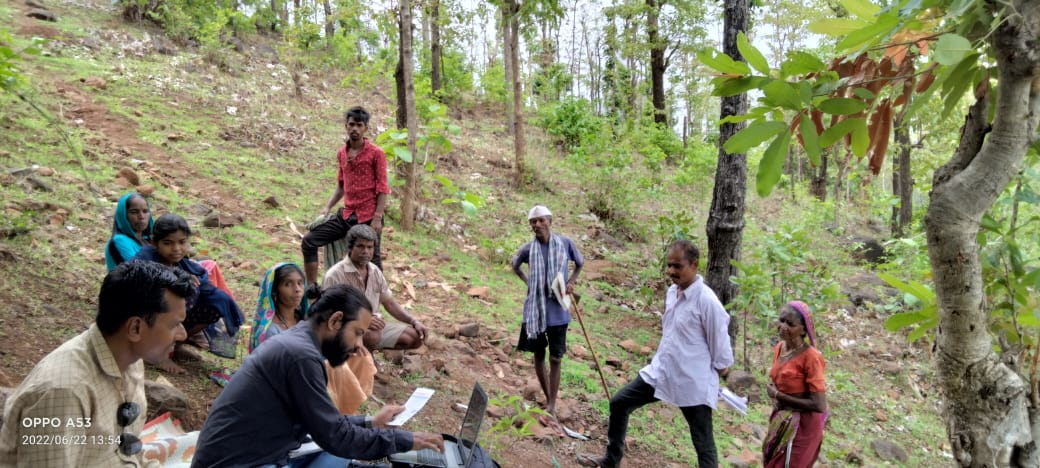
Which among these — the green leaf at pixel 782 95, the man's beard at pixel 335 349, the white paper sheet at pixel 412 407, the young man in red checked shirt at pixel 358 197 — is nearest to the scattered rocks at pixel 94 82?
the young man in red checked shirt at pixel 358 197

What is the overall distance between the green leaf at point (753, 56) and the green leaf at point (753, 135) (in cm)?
13

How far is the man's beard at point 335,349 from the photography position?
2744 mm

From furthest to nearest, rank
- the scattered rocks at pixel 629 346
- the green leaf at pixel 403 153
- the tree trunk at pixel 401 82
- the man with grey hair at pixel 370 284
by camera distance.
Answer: the tree trunk at pixel 401 82, the green leaf at pixel 403 153, the scattered rocks at pixel 629 346, the man with grey hair at pixel 370 284

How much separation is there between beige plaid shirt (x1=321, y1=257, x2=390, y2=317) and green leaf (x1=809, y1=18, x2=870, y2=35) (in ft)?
10.9

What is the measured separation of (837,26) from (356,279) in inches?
138

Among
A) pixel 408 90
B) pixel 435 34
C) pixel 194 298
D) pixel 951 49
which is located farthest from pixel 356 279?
pixel 435 34

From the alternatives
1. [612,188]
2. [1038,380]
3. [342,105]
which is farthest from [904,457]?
[342,105]

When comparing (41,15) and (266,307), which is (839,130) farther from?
(41,15)

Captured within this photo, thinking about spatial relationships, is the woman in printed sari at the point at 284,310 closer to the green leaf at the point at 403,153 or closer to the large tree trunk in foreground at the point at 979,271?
the large tree trunk in foreground at the point at 979,271

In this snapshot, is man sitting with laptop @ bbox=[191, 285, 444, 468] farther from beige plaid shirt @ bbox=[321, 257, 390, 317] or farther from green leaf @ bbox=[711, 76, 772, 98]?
green leaf @ bbox=[711, 76, 772, 98]

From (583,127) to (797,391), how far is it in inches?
467

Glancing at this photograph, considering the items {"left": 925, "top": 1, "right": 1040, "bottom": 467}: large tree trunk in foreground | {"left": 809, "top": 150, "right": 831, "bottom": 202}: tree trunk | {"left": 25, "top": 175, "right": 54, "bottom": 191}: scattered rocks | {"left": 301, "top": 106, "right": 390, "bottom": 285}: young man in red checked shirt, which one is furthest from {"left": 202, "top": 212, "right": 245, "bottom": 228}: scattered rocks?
{"left": 809, "top": 150, "right": 831, "bottom": 202}: tree trunk

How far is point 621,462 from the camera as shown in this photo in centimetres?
450

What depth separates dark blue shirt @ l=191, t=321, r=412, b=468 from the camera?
2.52 m
